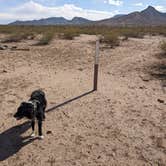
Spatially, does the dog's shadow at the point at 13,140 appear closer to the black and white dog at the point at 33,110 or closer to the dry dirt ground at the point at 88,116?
the dry dirt ground at the point at 88,116

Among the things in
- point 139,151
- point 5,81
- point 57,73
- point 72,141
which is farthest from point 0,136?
point 57,73

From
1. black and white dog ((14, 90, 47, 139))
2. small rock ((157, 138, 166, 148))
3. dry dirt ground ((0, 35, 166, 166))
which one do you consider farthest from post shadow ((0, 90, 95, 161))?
small rock ((157, 138, 166, 148))

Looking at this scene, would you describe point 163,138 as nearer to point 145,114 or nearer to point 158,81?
point 145,114

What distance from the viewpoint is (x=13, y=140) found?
606cm

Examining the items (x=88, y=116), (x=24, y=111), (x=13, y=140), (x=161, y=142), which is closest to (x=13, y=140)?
(x=13, y=140)

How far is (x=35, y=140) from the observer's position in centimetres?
606

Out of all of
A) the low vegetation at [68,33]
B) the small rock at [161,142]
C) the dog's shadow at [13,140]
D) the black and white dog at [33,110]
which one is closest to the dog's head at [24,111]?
the black and white dog at [33,110]

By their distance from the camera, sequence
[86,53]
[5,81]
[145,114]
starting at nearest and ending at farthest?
[145,114] → [5,81] → [86,53]

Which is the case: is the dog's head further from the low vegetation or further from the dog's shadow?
the low vegetation

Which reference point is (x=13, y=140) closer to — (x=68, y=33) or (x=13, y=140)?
(x=13, y=140)

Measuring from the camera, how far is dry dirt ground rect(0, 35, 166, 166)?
5.57 meters

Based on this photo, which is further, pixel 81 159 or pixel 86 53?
pixel 86 53

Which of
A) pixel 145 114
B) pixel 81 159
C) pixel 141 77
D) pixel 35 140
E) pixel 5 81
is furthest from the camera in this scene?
pixel 141 77

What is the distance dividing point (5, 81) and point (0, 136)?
4.39m
